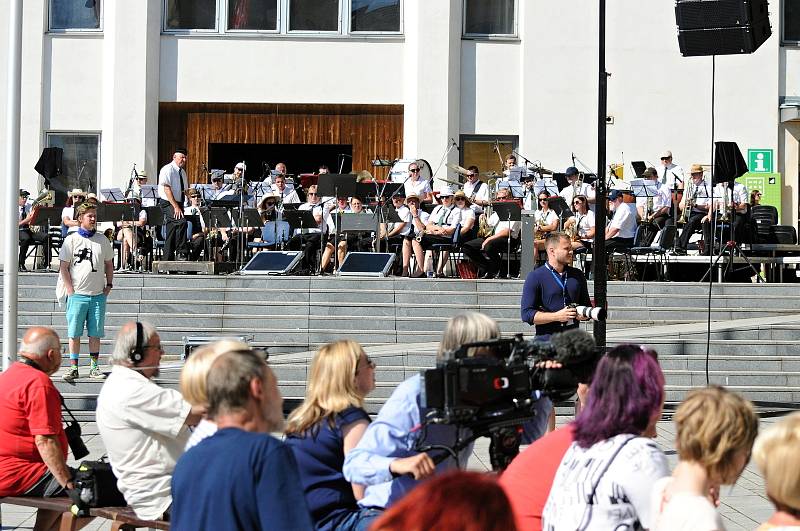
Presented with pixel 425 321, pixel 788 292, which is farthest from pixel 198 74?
pixel 788 292

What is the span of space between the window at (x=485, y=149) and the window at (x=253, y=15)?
15.8ft

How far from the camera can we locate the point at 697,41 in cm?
1286

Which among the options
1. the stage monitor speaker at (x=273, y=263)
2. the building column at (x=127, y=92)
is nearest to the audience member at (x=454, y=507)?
the stage monitor speaker at (x=273, y=263)

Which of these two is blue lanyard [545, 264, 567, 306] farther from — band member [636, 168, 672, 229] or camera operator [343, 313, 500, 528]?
band member [636, 168, 672, 229]

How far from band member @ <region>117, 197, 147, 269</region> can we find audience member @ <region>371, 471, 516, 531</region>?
18.3 metres

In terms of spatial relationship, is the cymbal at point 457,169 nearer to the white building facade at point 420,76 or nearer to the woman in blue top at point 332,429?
the white building facade at point 420,76

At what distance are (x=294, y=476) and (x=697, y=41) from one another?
10092 mm

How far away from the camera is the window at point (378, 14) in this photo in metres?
26.6

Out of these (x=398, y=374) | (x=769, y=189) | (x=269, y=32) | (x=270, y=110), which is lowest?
(x=398, y=374)

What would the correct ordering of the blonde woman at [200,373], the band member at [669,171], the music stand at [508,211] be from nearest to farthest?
the blonde woman at [200,373] < the music stand at [508,211] < the band member at [669,171]

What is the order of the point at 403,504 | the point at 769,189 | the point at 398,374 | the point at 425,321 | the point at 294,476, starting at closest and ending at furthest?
1. the point at 403,504
2. the point at 294,476
3. the point at 398,374
4. the point at 425,321
5. the point at 769,189

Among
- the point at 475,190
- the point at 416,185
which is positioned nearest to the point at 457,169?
the point at 475,190

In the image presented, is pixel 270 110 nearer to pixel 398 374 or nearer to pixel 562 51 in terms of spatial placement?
pixel 562 51

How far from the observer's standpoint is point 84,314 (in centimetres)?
1426
